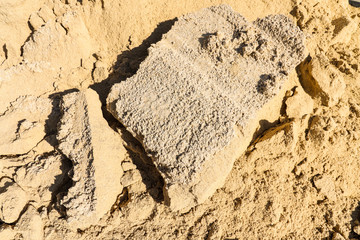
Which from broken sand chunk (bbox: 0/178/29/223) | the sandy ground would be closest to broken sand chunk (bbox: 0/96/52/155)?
the sandy ground

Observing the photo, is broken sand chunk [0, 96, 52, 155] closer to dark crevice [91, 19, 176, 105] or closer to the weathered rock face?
dark crevice [91, 19, 176, 105]

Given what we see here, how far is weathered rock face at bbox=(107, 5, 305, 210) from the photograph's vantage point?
1611mm

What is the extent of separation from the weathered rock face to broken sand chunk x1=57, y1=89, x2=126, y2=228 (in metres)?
0.19

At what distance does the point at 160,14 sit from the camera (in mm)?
2285

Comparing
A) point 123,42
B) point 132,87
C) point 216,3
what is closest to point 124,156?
point 132,87

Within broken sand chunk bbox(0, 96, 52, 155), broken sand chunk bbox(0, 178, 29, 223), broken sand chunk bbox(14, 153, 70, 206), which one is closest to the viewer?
broken sand chunk bbox(0, 178, 29, 223)

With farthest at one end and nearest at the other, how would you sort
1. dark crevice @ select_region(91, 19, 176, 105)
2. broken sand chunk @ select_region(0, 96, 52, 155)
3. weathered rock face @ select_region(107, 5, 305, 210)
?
dark crevice @ select_region(91, 19, 176, 105), broken sand chunk @ select_region(0, 96, 52, 155), weathered rock face @ select_region(107, 5, 305, 210)

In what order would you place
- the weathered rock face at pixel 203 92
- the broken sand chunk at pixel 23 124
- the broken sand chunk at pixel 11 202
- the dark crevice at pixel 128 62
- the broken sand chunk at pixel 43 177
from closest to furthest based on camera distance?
the weathered rock face at pixel 203 92
the broken sand chunk at pixel 11 202
the broken sand chunk at pixel 43 177
the broken sand chunk at pixel 23 124
the dark crevice at pixel 128 62

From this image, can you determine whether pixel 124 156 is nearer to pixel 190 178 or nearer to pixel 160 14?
pixel 190 178

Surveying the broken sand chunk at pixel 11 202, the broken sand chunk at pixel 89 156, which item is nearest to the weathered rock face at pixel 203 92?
the broken sand chunk at pixel 89 156

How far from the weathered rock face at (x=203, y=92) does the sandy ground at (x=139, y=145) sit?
0.74 feet

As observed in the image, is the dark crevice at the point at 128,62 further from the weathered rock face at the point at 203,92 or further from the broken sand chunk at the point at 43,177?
the broken sand chunk at the point at 43,177

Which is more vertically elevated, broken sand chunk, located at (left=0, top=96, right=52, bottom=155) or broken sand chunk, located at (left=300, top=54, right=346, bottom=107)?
broken sand chunk, located at (left=0, top=96, right=52, bottom=155)

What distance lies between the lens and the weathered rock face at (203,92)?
161cm
